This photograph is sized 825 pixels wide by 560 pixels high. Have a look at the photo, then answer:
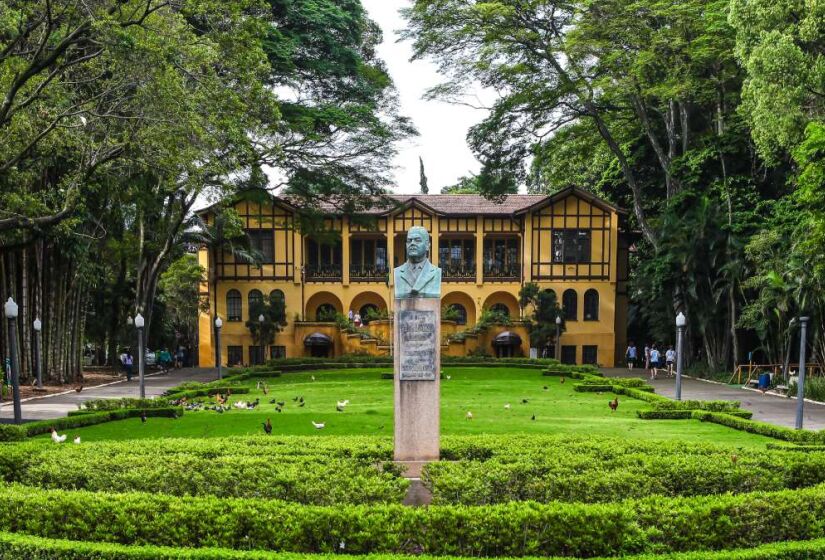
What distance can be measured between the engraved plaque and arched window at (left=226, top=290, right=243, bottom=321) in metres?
30.1

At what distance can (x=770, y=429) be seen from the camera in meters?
13.5

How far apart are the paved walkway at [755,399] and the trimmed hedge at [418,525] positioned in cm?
1028

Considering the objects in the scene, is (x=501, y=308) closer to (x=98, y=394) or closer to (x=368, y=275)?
(x=368, y=275)

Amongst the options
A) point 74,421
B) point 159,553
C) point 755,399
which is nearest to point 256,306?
point 74,421

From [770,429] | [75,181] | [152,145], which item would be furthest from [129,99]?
[770,429]

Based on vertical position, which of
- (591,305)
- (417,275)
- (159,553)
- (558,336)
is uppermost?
(417,275)

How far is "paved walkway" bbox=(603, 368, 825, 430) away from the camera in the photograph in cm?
1673

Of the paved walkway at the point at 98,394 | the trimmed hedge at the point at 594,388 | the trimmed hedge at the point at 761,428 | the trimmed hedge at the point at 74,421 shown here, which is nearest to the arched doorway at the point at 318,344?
the paved walkway at the point at 98,394

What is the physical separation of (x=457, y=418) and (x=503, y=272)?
24434mm

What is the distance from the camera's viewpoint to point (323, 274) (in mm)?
38875

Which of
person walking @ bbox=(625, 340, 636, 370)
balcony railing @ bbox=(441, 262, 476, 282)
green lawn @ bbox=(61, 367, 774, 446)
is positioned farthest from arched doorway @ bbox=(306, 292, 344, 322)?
person walking @ bbox=(625, 340, 636, 370)

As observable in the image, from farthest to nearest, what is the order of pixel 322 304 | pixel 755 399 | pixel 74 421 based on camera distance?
pixel 322 304
pixel 755 399
pixel 74 421

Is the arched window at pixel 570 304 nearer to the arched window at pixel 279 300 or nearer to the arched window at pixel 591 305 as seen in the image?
the arched window at pixel 591 305

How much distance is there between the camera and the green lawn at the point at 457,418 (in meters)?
13.4
